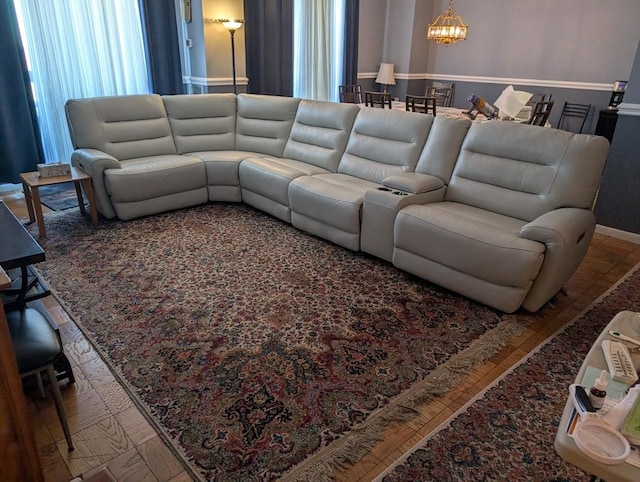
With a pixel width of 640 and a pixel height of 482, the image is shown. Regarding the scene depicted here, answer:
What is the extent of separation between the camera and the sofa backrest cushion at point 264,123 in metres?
4.21

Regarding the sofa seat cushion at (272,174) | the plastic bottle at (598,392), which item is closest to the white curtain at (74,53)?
the sofa seat cushion at (272,174)

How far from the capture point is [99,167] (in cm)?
343

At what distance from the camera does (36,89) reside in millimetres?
4355

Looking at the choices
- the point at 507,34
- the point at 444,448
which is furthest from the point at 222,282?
the point at 507,34

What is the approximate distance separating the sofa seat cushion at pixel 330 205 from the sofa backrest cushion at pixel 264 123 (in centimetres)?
88

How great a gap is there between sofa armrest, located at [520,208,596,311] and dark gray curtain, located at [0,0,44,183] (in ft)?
14.8

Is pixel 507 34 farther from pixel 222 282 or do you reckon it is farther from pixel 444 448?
pixel 444 448

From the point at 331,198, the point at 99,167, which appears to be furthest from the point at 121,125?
the point at 331,198

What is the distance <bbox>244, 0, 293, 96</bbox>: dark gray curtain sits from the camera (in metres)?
5.43

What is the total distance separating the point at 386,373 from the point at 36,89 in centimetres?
441

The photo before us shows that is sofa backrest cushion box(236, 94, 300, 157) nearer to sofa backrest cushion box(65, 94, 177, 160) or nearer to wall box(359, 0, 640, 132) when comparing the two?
sofa backrest cushion box(65, 94, 177, 160)

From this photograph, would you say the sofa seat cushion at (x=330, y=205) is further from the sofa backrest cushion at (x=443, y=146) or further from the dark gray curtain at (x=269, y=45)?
the dark gray curtain at (x=269, y=45)

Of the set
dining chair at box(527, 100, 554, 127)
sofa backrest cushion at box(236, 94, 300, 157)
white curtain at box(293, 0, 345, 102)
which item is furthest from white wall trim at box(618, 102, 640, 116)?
white curtain at box(293, 0, 345, 102)

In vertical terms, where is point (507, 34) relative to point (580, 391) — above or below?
above
